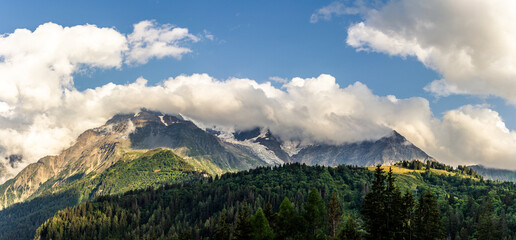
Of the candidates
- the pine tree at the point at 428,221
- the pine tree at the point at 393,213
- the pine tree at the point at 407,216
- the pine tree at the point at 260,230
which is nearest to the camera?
the pine tree at the point at 393,213

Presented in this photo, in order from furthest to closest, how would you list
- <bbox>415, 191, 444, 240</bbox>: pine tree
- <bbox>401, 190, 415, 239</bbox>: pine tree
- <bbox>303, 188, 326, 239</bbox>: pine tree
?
<bbox>303, 188, 326, 239</bbox>: pine tree < <bbox>415, 191, 444, 240</bbox>: pine tree < <bbox>401, 190, 415, 239</bbox>: pine tree

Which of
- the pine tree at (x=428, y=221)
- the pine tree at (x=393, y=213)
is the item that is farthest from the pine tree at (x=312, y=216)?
the pine tree at (x=428, y=221)

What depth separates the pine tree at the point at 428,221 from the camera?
8964 centimetres

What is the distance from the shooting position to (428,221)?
90250 millimetres

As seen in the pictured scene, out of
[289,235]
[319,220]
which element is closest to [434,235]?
[319,220]

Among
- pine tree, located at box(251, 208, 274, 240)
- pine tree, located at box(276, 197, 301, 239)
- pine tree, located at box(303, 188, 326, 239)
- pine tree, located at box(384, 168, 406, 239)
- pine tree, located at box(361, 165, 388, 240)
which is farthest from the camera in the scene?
pine tree, located at box(276, 197, 301, 239)

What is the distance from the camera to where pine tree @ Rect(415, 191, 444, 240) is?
89637 mm

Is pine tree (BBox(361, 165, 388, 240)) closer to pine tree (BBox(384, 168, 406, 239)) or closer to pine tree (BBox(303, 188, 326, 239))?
pine tree (BBox(384, 168, 406, 239))

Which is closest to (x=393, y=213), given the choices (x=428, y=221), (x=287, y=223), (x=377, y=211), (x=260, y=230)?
(x=377, y=211)

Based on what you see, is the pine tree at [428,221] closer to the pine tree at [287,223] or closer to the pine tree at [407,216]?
the pine tree at [407,216]

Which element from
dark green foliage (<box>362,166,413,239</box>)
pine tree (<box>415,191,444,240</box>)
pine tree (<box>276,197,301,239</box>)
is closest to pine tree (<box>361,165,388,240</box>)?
dark green foliage (<box>362,166,413,239</box>)

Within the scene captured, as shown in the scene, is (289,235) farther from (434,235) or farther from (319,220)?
(434,235)

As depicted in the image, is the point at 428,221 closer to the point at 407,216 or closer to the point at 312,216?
the point at 407,216

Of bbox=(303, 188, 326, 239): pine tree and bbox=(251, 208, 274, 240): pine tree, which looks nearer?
bbox=(251, 208, 274, 240): pine tree
